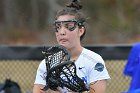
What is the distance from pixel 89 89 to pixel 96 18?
49.6 ft

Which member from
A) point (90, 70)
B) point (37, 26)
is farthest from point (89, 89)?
point (37, 26)

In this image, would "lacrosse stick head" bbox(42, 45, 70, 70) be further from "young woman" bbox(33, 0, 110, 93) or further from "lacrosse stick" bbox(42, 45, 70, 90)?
"young woman" bbox(33, 0, 110, 93)

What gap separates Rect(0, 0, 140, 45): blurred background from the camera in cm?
1662

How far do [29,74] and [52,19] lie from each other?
27.7ft

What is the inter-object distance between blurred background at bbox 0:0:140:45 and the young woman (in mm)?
11745

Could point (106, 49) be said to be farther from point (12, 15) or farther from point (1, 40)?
point (12, 15)

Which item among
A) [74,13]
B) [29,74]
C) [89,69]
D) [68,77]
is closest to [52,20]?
[29,74]

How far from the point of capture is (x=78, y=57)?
3799mm

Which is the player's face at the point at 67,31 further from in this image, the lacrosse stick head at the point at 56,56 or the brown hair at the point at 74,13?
the lacrosse stick head at the point at 56,56

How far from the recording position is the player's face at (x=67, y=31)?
12.2 feet

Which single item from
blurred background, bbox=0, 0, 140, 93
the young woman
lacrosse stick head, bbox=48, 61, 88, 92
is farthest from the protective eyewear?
blurred background, bbox=0, 0, 140, 93

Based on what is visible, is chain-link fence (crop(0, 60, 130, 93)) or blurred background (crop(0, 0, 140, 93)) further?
blurred background (crop(0, 0, 140, 93))

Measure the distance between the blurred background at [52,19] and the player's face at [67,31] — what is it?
11.8 metres

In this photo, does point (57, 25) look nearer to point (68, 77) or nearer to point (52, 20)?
point (68, 77)
